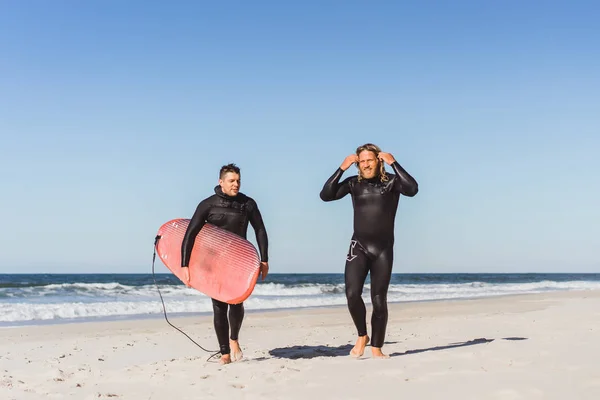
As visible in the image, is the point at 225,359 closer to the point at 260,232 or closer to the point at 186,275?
the point at 186,275

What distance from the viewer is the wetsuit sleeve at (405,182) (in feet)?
19.1

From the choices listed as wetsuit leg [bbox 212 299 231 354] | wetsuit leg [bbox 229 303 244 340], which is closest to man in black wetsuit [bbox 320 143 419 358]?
wetsuit leg [bbox 229 303 244 340]

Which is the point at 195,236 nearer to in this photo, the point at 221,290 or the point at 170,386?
the point at 221,290

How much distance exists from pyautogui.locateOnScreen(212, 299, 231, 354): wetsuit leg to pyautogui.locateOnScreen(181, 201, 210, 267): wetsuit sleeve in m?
0.54

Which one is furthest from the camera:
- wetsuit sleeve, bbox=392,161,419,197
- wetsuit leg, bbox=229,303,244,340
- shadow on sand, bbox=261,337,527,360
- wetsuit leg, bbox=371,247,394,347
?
shadow on sand, bbox=261,337,527,360

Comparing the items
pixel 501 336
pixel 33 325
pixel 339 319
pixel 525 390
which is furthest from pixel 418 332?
pixel 33 325

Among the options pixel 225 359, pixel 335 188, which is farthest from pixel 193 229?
pixel 335 188

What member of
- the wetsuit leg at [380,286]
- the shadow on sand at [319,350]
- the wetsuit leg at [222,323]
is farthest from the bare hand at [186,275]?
the wetsuit leg at [380,286]

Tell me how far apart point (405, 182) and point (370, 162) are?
405 mm

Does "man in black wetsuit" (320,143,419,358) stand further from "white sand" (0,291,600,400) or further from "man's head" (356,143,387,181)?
"white sand" (0,291,600,400)

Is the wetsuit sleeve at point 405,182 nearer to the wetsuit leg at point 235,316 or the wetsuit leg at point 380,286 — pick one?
the wetsuit leg at point 380,286

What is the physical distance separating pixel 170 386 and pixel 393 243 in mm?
2464

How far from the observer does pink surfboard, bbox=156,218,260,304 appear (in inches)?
239

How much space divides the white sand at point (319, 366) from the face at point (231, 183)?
168 cm
